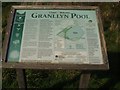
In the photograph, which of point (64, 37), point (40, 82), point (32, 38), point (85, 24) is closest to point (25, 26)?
point (32, 38)

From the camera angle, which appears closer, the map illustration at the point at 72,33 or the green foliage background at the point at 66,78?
the map illustration at the point at 72,33

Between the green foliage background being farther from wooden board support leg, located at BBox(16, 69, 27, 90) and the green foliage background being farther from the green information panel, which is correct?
the green information panel

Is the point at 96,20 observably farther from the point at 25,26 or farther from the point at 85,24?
the point at 25,26

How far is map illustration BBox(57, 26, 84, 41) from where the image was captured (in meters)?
3.32

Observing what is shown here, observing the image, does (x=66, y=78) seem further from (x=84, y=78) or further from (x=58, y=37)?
(x=58, y=37)

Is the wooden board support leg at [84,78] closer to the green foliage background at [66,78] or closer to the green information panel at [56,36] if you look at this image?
the green information panel at [56,36]

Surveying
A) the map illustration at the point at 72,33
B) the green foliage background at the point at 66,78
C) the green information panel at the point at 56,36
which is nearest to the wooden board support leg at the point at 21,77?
the green information panel at the point at 56,36

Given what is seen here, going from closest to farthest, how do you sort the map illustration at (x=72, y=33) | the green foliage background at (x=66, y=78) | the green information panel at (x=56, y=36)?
the green information panel at (x=56, y=36) → the map illustration at (x=72, y=33) → the green foliage background at (x=66, y=78)

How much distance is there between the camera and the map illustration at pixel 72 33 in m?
3.32

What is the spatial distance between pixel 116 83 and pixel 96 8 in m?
1.41

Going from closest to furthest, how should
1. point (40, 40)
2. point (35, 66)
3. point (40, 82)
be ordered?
point (35, 66), point (40, 40), point (40, 82)

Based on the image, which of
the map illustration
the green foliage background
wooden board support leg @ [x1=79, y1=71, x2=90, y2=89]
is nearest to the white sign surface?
the map illustration

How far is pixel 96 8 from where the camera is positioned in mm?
3670

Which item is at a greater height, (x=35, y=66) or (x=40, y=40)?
(x=40, y=40)
